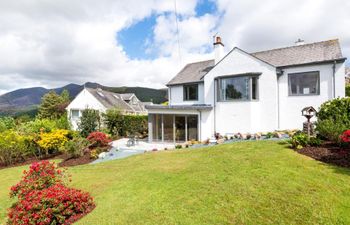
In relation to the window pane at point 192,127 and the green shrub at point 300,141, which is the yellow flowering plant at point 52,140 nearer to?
the window pane at point 192,127

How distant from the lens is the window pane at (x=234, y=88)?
1877 cm

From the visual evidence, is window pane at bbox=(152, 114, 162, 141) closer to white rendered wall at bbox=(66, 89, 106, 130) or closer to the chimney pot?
the chimney pot

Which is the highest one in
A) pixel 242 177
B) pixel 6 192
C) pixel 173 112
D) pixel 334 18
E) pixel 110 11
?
pixel 334 18

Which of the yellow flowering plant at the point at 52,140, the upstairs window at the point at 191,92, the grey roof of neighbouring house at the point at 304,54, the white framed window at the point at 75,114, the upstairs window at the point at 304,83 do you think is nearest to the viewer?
the grey roof of neighbouring house at the point at 304,54

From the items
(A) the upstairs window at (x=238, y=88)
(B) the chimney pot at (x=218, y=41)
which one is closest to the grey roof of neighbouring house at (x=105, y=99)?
(B) the chimney pot at (x=218, y=41)

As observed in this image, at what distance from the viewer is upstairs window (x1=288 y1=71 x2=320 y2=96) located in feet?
56.3

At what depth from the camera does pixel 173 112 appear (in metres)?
21.0

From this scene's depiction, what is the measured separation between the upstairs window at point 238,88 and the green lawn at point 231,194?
971 centimetres

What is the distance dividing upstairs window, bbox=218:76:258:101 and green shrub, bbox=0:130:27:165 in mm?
18933

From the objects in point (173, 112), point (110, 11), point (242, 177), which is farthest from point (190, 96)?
point (242, 177)

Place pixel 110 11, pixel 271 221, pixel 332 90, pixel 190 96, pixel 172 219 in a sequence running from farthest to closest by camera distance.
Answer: pixel 190 96, pixel 332 90, pixel 110 11, pixel 172 219, pixel 271 221

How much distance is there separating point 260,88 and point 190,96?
8.46m

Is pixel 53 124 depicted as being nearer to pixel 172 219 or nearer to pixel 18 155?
pixel 18 155

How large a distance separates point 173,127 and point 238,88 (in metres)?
7.77
